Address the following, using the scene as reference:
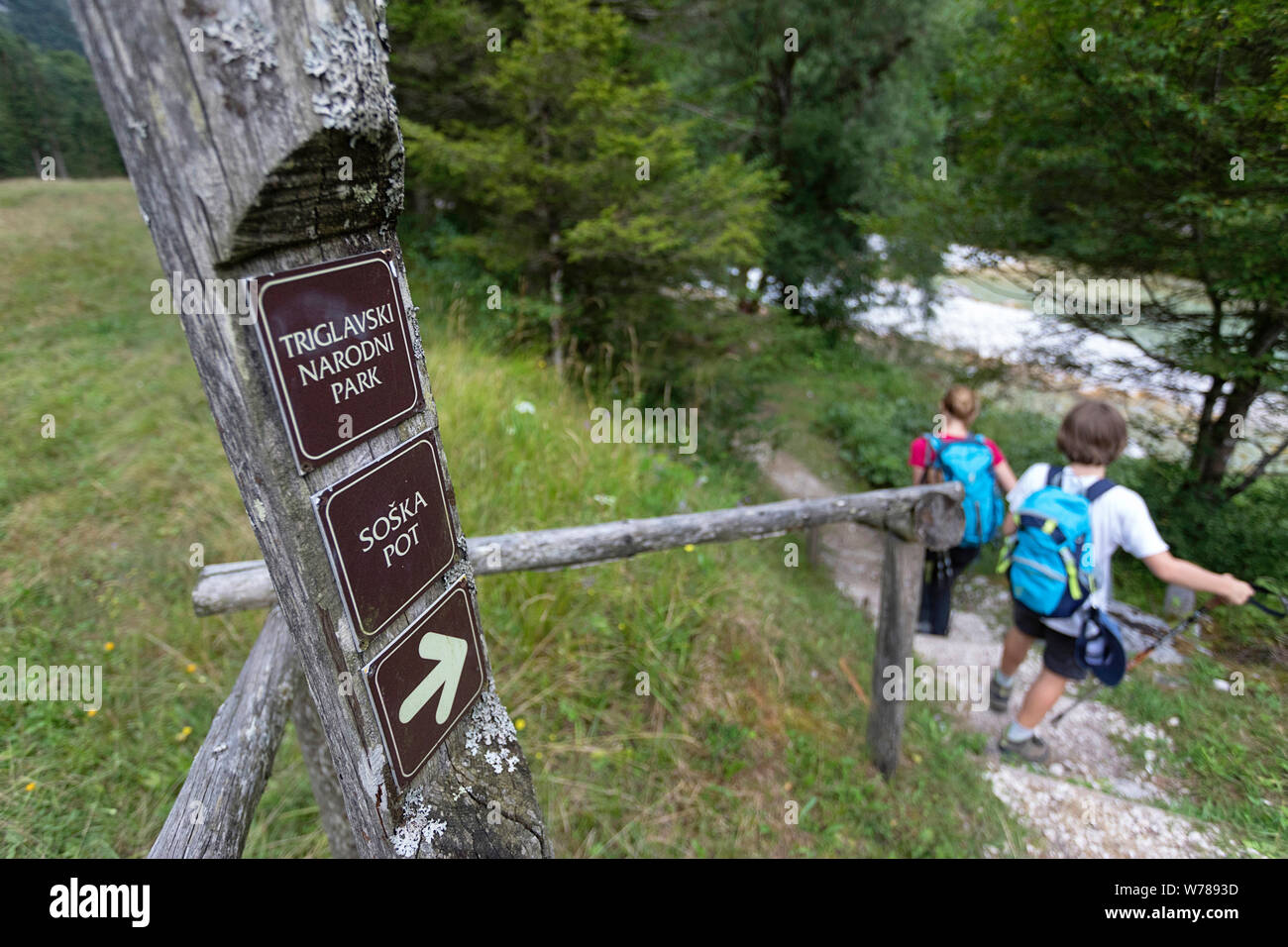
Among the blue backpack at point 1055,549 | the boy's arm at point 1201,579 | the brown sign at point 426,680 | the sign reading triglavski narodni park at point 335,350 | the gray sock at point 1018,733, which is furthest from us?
the gray sock at point 1018,733

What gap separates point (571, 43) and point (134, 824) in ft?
19.5

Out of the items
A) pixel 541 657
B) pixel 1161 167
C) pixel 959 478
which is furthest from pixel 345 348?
pixel 1161 167

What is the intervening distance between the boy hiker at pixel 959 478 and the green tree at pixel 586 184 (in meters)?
2.81

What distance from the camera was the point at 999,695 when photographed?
396cm

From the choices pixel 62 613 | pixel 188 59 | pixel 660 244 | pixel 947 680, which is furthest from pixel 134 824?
pixel 660 244

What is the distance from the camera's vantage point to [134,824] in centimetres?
240

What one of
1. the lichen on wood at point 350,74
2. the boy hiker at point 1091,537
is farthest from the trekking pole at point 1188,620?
the lichen on wood at point 350,74

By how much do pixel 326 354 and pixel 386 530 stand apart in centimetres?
30

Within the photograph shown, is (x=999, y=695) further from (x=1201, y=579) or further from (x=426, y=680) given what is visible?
(x=426, y=680)

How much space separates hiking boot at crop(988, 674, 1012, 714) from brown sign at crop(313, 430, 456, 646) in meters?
3.97

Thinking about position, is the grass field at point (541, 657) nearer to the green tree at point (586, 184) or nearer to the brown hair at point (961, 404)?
the brown hair at point (961, 404)

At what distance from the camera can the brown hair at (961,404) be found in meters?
3.85

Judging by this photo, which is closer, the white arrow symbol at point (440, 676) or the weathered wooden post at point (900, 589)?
the white arrow symbol at point (440, 676)
